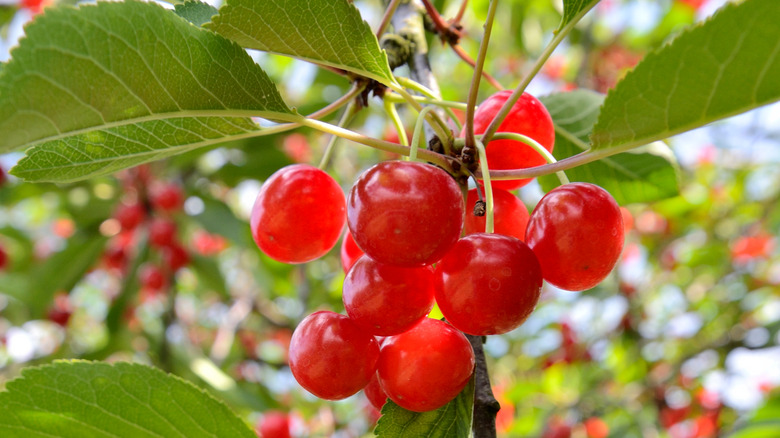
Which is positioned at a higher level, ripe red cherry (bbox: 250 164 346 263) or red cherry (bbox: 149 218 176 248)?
ripe red cherry (bbox: 250 164 346 263)

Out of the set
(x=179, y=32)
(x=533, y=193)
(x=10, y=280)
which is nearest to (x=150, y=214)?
(x=10, y=280)

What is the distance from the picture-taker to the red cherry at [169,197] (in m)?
3.79

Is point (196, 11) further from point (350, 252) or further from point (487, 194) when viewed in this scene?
point (487, 194)

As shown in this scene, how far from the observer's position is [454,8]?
12.5ft

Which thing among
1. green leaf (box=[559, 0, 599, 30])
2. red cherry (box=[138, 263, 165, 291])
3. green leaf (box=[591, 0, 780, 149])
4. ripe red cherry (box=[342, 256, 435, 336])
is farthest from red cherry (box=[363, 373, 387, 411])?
red cherry (box=[138, 263, 165, 291])

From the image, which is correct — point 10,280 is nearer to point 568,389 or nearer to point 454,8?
point 454,8

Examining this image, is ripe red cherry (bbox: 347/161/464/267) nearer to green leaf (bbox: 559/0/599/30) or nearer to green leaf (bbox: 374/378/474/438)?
green leaf (bbox: 374/378/474/438)

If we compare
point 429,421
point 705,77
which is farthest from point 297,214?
point 705,77

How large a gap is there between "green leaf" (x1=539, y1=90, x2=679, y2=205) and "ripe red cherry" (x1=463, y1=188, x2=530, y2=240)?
0.30 meters

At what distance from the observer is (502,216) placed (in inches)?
44.7

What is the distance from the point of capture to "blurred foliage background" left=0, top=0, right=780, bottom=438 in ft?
12.0

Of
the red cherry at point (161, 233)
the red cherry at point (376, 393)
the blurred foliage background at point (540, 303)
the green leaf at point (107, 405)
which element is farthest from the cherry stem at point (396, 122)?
the red cherry at point (161, 233)

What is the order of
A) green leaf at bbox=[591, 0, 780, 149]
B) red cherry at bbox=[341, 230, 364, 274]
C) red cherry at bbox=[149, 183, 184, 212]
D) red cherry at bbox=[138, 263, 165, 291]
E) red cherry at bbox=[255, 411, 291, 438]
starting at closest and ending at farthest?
green leaf at bbox=[591, 0, 780, 149]
red cherry at bbox=[341, 230, 364, 274]
red cherry at bbox=[255, 411, 291, 438]
red cherry at bbox=[149, 183, 184, 212]
red cherry at bbox=[138, 263, 165, 291]

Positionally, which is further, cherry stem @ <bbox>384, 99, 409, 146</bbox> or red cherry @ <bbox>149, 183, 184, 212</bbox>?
red cherry @ <bbox>149, 183, 184, 212</bbox>
